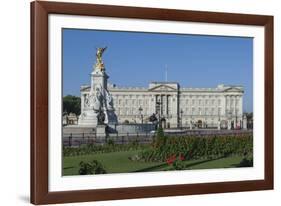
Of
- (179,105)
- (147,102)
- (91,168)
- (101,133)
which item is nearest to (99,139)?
(101,133)

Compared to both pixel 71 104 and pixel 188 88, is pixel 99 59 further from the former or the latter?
pixel 188 88

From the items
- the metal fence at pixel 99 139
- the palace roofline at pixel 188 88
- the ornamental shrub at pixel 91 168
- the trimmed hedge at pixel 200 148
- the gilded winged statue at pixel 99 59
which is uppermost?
the gilded winged statue at pixel 99 59

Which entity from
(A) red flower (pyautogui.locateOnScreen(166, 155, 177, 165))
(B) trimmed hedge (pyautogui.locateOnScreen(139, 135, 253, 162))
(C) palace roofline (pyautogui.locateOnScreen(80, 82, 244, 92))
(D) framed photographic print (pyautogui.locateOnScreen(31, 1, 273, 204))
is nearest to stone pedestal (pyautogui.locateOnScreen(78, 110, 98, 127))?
(D) framed photographic print (pyautogui.locateOnScreen(31, 1, 273, 204))

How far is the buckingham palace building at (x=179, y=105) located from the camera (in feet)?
9.47

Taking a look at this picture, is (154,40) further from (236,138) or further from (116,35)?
(236,138)

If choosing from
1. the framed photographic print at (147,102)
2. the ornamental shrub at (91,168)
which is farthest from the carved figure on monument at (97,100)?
the ornamental shrub at (91,168)

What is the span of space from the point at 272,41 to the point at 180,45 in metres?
0.51

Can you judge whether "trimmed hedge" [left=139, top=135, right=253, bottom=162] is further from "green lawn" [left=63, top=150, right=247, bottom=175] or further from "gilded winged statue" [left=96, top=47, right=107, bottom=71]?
"gilded winged statue" [left=96, top=47, right=107, bottom=71]

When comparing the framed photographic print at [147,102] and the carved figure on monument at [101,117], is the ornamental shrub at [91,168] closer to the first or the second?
the framed photographic print at [147,102]

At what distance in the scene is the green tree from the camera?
274 cm

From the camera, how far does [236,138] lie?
3.12 m

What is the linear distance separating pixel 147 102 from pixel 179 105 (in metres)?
0.16

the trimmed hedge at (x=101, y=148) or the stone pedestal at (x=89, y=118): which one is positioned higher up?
the stone pedestal at (x=89, y=118)

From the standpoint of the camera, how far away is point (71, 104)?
9.06 feet
